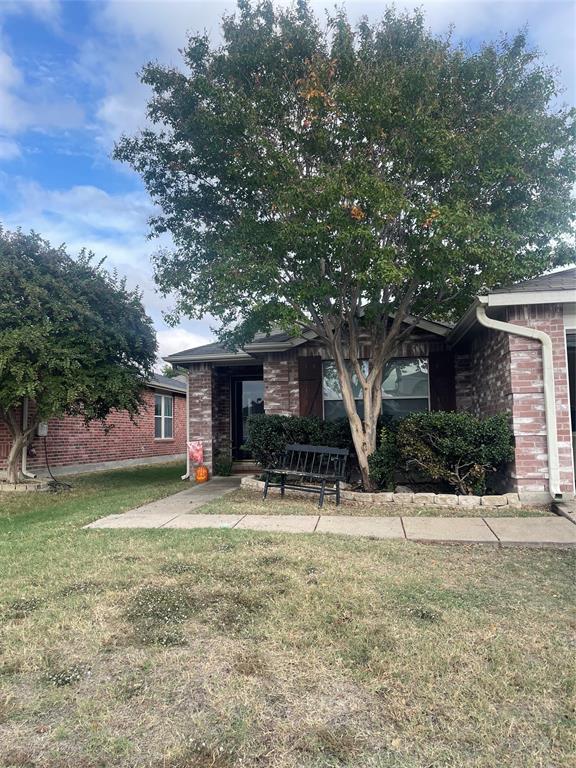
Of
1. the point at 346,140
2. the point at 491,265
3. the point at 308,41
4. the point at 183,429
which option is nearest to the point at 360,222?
the point at 346,140

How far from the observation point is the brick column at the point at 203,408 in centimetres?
1230

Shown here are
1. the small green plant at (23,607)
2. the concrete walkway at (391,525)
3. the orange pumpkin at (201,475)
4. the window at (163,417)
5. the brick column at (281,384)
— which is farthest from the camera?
the window at (163,417)

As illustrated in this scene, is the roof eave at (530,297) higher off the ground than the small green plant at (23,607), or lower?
higher

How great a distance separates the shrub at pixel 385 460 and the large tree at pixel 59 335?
199 inches

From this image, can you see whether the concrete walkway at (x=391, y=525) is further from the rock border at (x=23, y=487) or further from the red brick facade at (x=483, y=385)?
the rock border at (x=23, y=487)

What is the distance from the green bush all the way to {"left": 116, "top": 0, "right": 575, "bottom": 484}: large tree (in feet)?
7.39

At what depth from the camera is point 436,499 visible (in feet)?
24.6

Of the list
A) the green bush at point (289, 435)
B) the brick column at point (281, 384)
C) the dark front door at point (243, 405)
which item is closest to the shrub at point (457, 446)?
the green bush at point (289, 435)

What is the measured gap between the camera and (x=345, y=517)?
22.2 feet

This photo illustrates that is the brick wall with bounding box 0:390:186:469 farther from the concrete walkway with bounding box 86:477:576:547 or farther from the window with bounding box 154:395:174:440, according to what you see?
the concrete walkway with bounding box 86:477:576:547

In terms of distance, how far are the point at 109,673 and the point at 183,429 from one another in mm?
19150

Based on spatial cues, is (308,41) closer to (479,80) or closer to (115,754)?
(479,80)

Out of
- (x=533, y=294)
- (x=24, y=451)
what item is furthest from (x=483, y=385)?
(x=24, y=451)

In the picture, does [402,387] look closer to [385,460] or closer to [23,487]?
[385,460]
